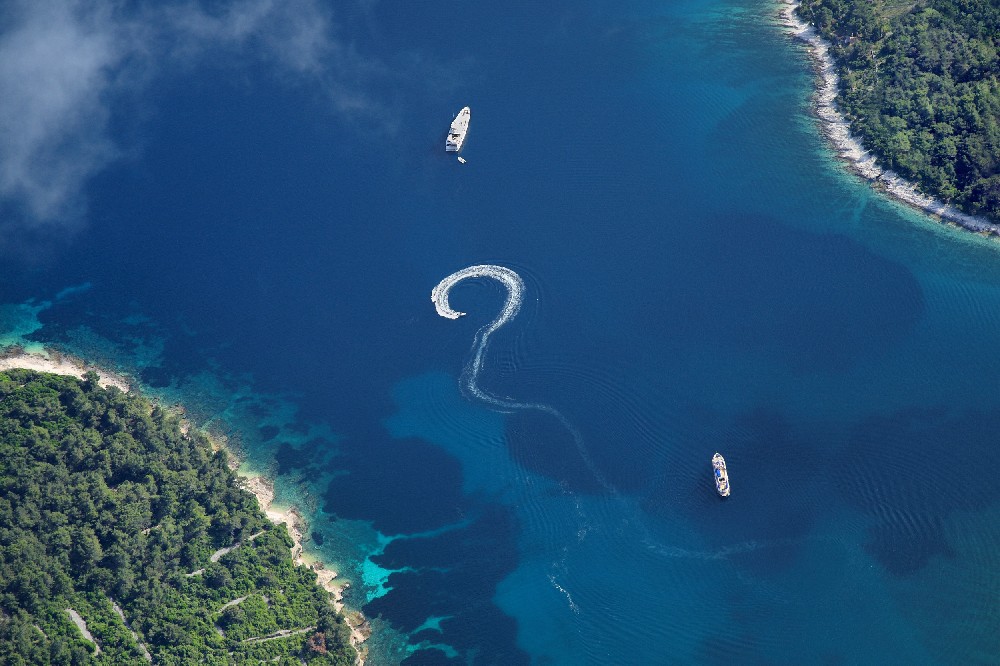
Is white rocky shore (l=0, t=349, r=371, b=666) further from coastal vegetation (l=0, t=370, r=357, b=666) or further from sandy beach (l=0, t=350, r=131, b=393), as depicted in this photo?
coastal vegetation (l=0, t=370, r=357, b=666)

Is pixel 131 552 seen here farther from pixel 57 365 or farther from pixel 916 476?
pixel 916 476

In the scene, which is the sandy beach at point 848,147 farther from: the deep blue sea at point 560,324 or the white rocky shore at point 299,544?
the white rocky shore at point 299,544

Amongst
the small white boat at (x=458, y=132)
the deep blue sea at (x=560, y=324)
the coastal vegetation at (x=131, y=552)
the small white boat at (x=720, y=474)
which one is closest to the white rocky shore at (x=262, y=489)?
the deep blue sea at (x=560, y=324)

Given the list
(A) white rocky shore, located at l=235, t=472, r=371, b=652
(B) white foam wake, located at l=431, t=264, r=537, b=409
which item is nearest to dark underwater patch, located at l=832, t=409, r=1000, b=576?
(B) white foam wake, located at l=431, t=264, r=537, b=409

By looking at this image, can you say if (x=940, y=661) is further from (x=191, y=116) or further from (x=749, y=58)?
(x=191, y=116)

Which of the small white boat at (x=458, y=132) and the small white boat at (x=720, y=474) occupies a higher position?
the small white boat at (x=458, y=132)
